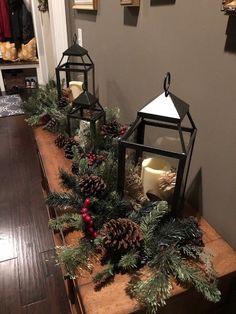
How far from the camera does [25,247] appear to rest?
1445 mm

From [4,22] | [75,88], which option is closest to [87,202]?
[75,88]

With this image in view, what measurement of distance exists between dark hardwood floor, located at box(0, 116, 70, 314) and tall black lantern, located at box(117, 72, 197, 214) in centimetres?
36

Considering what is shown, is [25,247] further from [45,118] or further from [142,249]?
[142,249]

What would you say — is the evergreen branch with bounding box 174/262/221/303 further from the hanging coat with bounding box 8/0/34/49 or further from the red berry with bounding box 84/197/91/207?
the hanging coat with bounding box 8/0/34/49

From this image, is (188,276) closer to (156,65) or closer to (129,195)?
(129,195)

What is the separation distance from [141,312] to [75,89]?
3.81ft

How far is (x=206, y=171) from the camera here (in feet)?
2.46

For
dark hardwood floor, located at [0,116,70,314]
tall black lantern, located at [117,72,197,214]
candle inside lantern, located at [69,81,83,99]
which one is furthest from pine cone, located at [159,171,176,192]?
candle inside lantern, located at [69,81,83,99]

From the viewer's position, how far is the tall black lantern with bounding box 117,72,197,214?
24.1 inches

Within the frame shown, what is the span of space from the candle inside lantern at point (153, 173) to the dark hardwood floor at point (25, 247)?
352 millimetres

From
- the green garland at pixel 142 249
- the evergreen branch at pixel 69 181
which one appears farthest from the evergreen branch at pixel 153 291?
the evergreen branch at pixel 69 181

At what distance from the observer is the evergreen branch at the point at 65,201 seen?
75cm

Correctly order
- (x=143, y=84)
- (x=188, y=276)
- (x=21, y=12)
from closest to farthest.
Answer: (x=188, y=276) → (x=143, y=84) → (x=21, y=12)

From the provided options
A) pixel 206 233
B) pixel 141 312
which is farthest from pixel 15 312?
pixel 206 233
